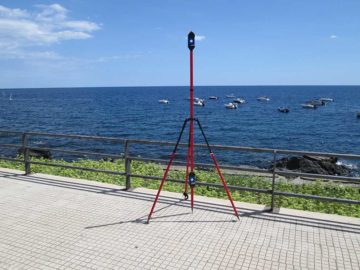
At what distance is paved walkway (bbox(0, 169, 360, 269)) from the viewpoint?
505cm

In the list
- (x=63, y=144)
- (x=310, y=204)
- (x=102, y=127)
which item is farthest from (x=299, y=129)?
(x=310, y=204)

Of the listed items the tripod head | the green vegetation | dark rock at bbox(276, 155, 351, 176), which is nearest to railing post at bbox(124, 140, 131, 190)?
the green vegetation

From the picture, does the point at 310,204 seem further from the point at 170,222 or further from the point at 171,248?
the point at 171,248

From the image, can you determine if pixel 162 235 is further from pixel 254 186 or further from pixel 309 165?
pixel 309 165

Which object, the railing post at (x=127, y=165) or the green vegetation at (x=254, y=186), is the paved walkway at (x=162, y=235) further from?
the green vegetation at (x=254, y=186)

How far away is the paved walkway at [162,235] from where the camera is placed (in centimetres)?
505

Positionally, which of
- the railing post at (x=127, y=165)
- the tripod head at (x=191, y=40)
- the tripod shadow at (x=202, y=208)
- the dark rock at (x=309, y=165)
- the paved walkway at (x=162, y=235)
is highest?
the tripod head at (x=191, y=40)

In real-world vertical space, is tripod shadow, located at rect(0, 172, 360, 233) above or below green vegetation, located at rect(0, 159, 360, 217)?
above

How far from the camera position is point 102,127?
55500mm

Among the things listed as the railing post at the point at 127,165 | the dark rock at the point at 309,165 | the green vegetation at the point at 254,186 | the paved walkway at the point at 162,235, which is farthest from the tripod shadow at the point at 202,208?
the dark rock at the point at 309,165

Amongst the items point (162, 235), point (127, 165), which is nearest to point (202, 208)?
point (162, 235)

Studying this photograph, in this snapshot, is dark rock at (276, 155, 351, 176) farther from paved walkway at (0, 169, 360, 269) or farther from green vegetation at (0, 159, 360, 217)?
paved walkway at (0, 169, 360, 269)

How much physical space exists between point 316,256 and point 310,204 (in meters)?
4.28

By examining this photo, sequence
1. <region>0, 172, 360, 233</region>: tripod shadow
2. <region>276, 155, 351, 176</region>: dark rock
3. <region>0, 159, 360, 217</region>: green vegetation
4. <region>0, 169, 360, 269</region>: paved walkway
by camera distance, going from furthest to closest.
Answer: <region>276, 155, 351, 176</region>: dark rock, <region>0, 159, 360, 217</region>: green vegetation, <region>0, 172, 360, 233</region>: tripod shadow, <region>0, 169, 360, 269</region>: paved walkway
